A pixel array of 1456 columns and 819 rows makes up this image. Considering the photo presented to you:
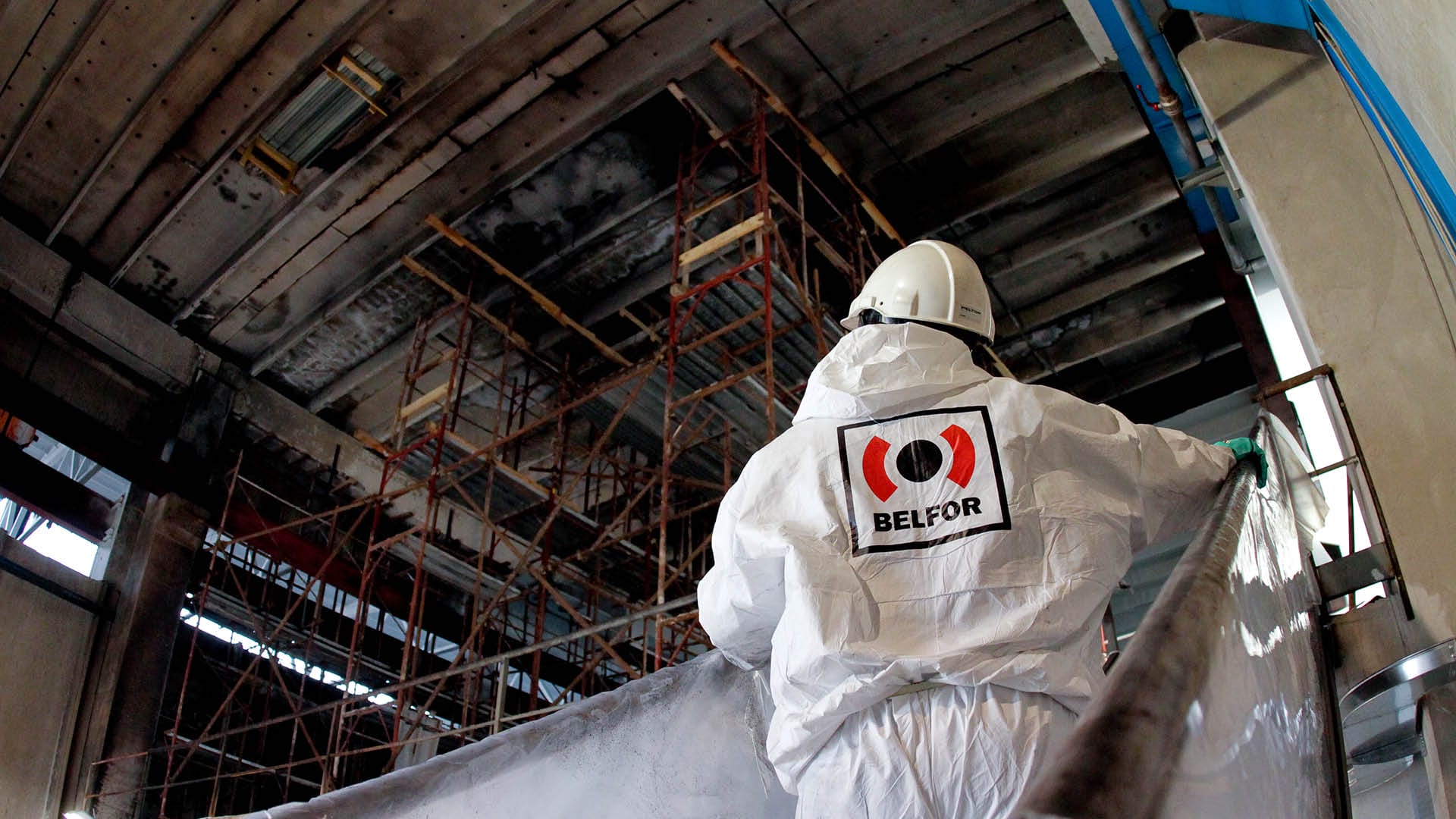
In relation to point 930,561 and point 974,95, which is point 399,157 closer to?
point 974,95

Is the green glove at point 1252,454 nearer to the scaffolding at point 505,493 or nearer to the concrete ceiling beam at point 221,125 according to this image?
the scaffolding at point 505,493

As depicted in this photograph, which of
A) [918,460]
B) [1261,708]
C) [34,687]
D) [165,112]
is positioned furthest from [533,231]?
[1261,708]

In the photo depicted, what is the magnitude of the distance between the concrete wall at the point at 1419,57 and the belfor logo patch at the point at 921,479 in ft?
3.87

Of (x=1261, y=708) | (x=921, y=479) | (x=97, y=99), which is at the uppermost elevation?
(x=97, y=99)

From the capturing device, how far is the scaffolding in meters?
11.4

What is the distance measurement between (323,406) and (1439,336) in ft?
43.1

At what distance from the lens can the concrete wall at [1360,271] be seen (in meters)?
3.82

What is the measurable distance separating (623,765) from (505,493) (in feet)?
43.0

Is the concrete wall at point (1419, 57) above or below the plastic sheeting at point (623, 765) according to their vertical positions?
above

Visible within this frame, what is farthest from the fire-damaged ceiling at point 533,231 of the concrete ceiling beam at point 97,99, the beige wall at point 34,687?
the beige wall at point 34,687

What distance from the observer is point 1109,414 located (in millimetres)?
2975

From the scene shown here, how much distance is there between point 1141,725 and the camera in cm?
102

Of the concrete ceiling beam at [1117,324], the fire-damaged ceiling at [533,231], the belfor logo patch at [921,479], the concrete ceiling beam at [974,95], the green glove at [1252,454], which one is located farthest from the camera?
the concrete ceiling beam at [1117,324]

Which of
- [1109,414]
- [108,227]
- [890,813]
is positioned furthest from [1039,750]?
[108,227]
